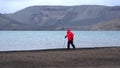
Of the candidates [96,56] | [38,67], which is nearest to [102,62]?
[96,56]

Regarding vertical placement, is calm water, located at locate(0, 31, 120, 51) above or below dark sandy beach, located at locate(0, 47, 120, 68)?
below

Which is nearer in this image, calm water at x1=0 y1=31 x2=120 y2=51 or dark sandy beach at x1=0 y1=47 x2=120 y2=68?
dark sandy beach at x1=0 y1=47 x2=120 y2=68

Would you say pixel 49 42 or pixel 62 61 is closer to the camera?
pixel 62 61

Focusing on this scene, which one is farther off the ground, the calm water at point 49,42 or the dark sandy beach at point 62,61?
the dark sandy beach at point 62,61

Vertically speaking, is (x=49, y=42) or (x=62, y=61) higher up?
(x=62, y=61)

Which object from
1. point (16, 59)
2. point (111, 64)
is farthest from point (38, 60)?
point (111, 64)

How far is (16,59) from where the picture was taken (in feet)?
64.1

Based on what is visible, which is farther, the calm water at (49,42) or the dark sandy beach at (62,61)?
the calm water at (49,42)

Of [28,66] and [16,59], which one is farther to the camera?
[16,59]

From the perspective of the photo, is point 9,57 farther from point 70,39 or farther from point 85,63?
point 70,39

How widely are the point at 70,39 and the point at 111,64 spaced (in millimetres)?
7526

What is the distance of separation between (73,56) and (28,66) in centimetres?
418

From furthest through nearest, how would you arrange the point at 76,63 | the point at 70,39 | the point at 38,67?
the point at 70,39
the point at 76,63
the point at 38,67

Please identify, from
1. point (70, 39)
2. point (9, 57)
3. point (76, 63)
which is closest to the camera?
point (76, 63)
